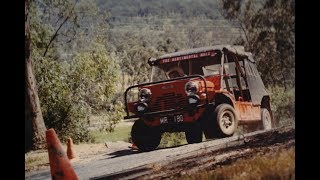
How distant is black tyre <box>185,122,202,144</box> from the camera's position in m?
7.79

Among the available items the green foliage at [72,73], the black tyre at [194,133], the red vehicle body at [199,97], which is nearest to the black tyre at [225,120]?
the red vehicle body at [199,97]

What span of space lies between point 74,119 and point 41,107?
55 cm

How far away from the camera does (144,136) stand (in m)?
7.99

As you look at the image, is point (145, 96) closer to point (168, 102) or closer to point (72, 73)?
point (168, 102)

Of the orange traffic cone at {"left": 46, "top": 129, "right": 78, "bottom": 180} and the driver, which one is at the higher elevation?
the driver

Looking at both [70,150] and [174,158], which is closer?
[174,158]

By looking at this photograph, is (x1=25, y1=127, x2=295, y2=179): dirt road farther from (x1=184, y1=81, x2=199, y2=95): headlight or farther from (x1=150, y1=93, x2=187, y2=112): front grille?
(x1=184, y1=81, x2=199, y2=95): headlight

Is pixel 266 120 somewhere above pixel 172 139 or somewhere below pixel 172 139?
above

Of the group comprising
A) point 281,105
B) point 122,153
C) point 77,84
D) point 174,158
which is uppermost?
point 77,84

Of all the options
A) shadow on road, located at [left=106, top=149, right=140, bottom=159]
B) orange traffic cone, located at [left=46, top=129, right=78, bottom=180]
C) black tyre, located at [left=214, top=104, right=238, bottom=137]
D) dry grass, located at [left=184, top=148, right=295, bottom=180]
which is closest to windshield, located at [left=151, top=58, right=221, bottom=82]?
black tyre, located at [left=214, top=104, right=238, bottom=137]

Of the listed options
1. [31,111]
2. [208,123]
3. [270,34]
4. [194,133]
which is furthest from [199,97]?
[31,111]

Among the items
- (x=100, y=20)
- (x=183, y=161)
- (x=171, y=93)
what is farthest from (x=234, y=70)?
(x=100, y=20)

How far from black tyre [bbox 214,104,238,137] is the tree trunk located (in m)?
2.66

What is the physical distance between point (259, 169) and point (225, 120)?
91 centimetres
